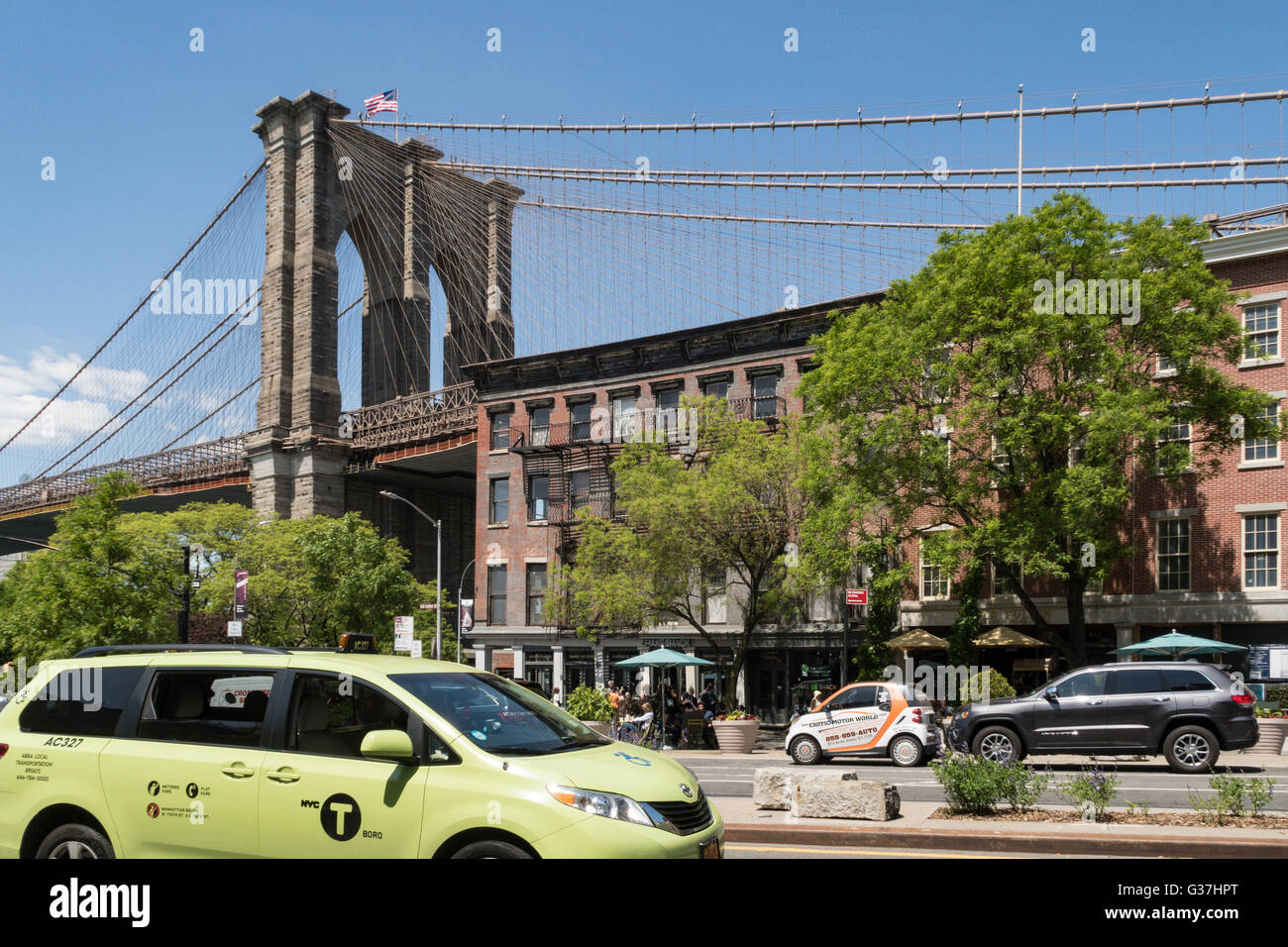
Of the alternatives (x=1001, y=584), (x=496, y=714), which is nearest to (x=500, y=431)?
(x=1001, y=584)

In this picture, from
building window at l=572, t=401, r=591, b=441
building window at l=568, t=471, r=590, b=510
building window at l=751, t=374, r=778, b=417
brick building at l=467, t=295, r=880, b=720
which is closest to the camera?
brick building at l=467, t=295, r=880, b=720

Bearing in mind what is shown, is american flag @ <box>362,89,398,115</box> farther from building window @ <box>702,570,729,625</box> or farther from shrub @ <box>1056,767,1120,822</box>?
A: shrub @ <box>1056,767,1120,822</box>

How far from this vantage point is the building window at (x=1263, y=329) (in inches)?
1218

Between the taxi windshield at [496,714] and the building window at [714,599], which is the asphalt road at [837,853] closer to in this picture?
the taxi windshield at [496,714]

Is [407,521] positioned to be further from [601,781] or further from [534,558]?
[601,781]

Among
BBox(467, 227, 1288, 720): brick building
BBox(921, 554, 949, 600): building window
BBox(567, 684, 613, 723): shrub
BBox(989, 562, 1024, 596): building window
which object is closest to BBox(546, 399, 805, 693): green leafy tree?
BBox(467, 227, 1288, 720): brick building

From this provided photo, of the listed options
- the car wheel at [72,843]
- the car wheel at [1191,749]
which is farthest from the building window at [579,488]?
the car wheel at [72,843]

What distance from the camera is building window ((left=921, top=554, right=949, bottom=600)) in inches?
1430

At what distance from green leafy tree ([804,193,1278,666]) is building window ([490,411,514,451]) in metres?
21.5

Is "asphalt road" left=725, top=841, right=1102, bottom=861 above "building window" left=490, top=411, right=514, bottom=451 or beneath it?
beneath

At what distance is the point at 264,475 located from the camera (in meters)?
55.7

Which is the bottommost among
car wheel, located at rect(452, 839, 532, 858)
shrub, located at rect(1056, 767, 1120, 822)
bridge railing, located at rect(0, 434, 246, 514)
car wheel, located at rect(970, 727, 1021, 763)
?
car wheel, located at rect(970, 727, 1021, 763)

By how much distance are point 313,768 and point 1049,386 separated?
28.1m

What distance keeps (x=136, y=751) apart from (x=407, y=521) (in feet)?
184
